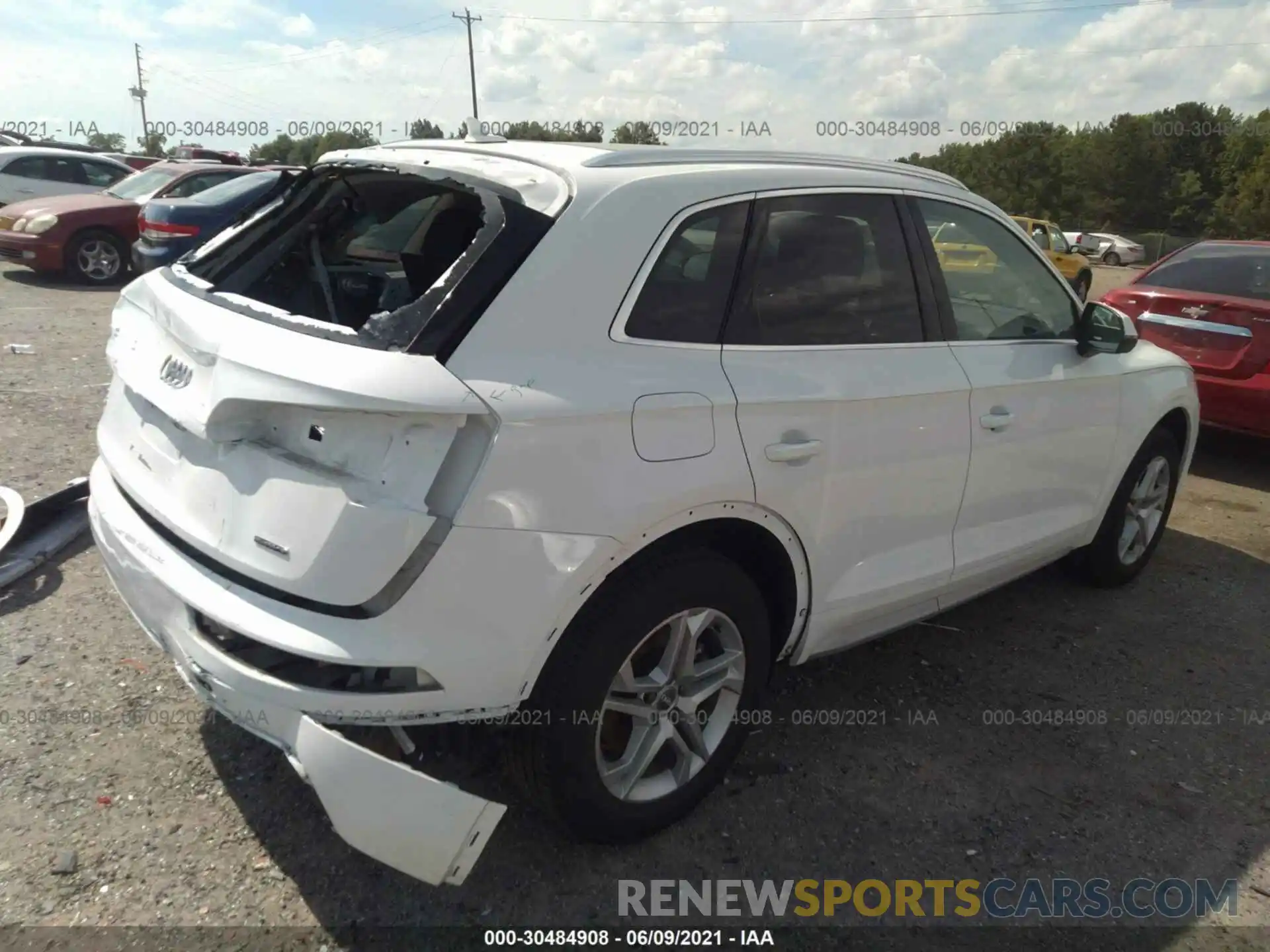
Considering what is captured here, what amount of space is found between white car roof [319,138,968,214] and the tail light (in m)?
8.02

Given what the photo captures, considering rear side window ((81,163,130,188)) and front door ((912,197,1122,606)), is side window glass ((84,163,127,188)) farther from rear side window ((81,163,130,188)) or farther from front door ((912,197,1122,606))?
front door ((912,197,1122,606))

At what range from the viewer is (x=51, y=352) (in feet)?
25.6

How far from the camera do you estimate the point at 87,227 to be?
38.0ft

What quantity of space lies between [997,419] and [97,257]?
464 inches

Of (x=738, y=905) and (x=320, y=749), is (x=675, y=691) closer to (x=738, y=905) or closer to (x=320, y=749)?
(x=738, y=905)

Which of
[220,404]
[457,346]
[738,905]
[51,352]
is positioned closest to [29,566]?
[220,404]

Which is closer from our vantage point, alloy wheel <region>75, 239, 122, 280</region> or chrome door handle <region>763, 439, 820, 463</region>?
chrome door handle <region>763, 439, 820, 463</region>

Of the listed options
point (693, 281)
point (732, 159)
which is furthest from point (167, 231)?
point (693, 281)

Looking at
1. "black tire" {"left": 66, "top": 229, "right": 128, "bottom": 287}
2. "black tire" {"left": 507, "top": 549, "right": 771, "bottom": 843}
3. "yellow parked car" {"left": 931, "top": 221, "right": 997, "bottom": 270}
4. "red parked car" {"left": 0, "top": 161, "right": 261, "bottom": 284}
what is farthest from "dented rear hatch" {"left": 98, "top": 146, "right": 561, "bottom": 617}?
"black tire" {"left": 66, "top": 229, "right": 128, "bottom": 287}

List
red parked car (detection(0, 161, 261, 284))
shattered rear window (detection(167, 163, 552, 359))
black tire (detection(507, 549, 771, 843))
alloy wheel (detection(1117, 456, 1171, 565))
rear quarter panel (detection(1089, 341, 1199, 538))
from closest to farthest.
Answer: shattered rear window (detection(167, 163, 552, 359))
black tire (detection(507, 549, 771, 843))
rear quarter panel (detection(1089, 341, 1199, 538))
alloy wheel (detection(1117, 456, 1171, 565))
red parked car (detection(0, 161, 261, 284))

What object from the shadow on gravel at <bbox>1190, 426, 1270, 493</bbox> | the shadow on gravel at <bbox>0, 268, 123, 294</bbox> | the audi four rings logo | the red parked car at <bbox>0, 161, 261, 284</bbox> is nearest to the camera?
the audi four rings logo

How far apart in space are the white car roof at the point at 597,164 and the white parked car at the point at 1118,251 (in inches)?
1552

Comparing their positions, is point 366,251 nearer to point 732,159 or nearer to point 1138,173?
point 732,159

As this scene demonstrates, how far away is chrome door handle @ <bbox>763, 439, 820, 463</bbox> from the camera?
2529 millimetres
